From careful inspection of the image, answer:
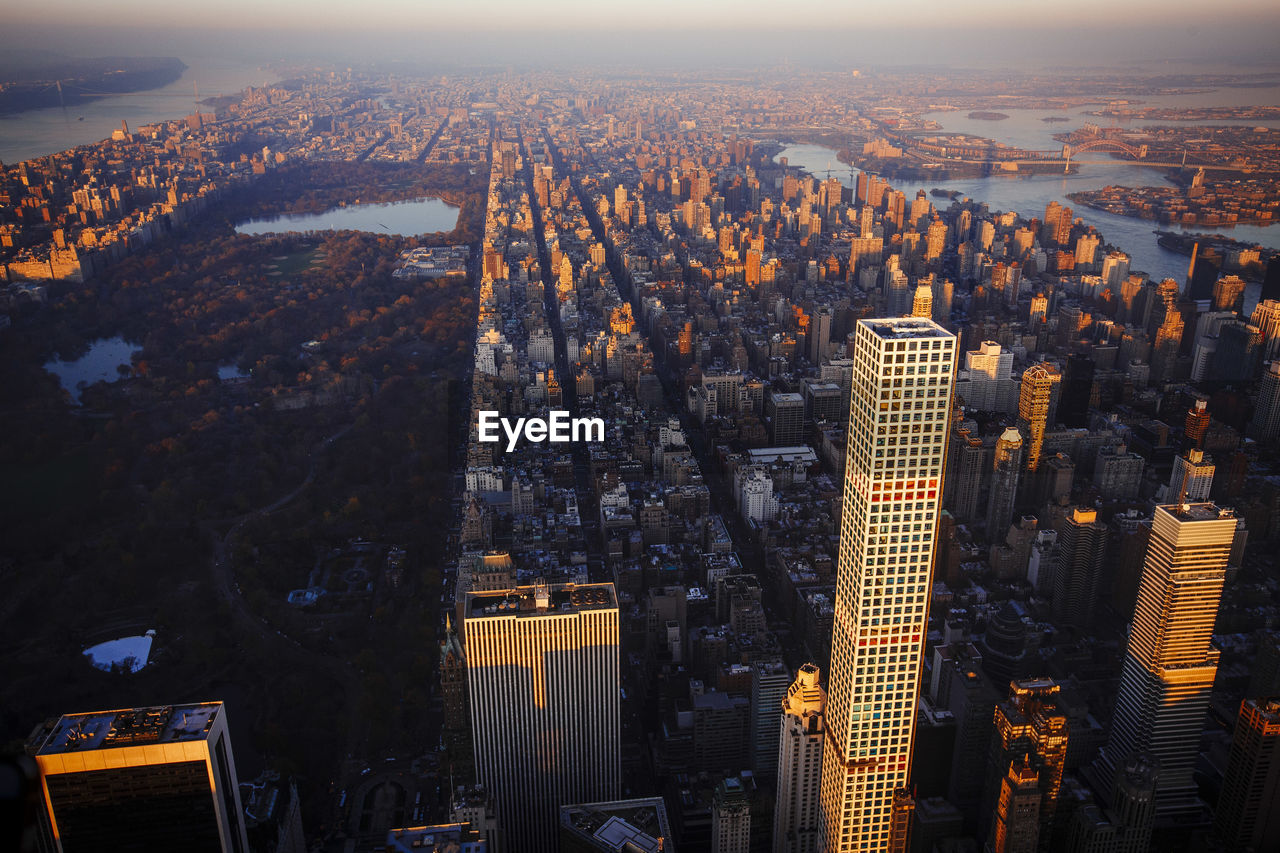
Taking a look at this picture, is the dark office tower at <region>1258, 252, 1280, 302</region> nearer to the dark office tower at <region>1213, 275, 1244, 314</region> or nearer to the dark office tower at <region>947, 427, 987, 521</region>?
the dark office tower at <region>1213, 275, 1244, 314</region>

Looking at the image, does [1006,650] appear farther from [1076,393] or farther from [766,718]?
[1076,393]

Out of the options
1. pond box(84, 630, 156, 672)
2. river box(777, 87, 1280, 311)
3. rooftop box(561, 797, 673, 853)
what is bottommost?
pond box(84, 630, 156, 672)

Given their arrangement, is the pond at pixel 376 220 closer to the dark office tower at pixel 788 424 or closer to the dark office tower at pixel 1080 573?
the dark office tower at pixel 788 424

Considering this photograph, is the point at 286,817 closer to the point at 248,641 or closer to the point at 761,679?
the point at 248,641

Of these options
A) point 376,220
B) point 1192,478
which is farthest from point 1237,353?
point 376,220

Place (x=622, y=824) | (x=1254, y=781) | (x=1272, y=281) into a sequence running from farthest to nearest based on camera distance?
(x=1272, y=281), (x=1254, y=781), (x=622, y=824)

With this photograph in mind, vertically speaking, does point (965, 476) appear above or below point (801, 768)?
below

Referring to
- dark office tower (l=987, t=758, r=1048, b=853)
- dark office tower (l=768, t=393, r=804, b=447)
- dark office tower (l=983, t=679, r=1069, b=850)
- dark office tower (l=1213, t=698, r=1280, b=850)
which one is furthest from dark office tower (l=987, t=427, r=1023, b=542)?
dark office tower (l=987, t=758, r=1048, b=853)
